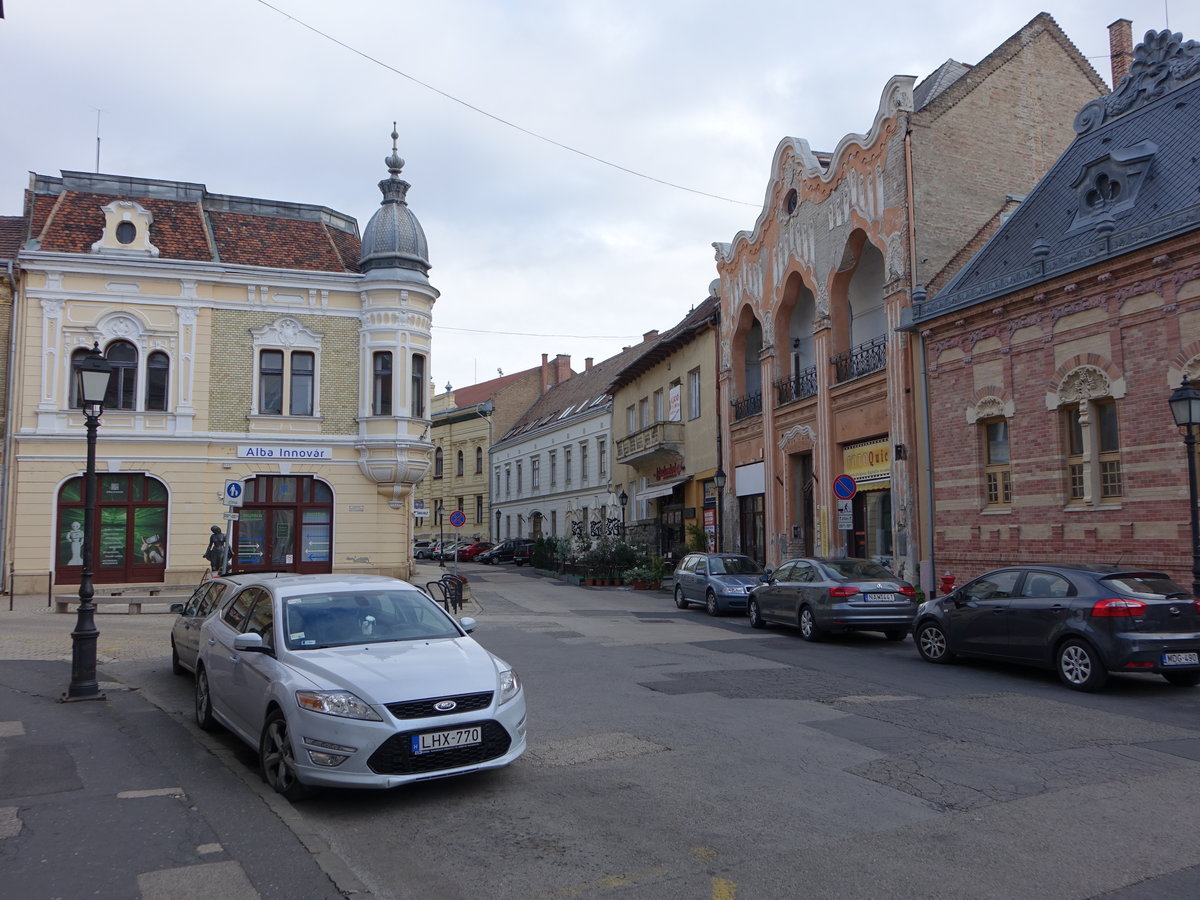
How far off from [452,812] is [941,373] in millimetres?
16975

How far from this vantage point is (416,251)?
29.9 meters

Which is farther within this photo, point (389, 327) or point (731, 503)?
point (731, 503)

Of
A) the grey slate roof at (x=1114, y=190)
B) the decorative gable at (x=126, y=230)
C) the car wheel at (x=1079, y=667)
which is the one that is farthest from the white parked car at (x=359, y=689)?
the decorative gable at (x=126, y=230)

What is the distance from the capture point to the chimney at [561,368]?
63875 mm

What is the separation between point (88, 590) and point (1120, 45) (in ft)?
83.3

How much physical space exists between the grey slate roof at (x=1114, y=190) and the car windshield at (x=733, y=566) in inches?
263

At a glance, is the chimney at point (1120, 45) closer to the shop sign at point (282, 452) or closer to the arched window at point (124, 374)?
the shop sign at point (282, 452)

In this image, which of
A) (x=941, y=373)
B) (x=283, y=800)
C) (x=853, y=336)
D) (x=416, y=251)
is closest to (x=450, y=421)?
(x=416, y=251)

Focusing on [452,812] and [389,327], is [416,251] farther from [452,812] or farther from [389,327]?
[452,812]

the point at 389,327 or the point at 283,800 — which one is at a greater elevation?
the point at 389,327

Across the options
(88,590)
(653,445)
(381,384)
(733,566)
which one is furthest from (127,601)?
(653,445)

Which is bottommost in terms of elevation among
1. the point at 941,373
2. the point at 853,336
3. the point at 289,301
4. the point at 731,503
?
the point at 731,503

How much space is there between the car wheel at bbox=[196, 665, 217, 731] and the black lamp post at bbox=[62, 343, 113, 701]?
213cm

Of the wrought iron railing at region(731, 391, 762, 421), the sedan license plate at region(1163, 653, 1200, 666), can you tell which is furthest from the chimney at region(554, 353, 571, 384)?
the sedan license plate at region(1163, 653, 1200, 666)
